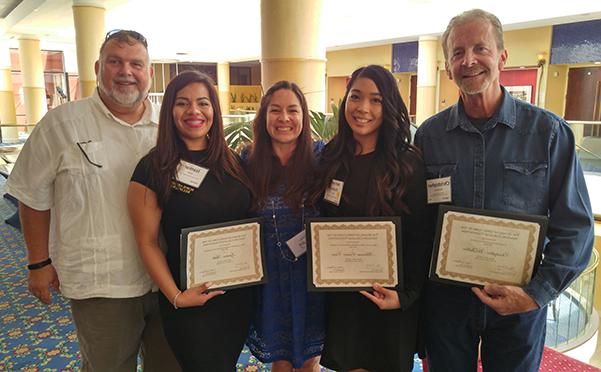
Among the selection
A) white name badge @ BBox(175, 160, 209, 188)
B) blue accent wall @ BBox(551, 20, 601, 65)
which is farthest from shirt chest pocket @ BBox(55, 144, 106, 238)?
blue accent wall @ BBox(551, 20, 601, 65)

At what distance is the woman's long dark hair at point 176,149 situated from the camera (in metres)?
1.71

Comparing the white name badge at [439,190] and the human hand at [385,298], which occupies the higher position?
the white name badge at [439,190]

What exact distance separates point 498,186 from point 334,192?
574mm

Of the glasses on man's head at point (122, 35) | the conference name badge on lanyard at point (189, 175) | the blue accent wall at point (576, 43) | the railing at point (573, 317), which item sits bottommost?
the railing at point (573, 317)

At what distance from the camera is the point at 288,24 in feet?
12.7

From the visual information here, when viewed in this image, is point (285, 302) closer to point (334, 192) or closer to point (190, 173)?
point (334, 192)

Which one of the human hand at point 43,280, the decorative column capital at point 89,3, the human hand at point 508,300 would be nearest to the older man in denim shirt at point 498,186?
the human hand at point 508,300

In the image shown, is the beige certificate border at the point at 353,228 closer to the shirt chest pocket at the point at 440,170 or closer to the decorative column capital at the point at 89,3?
the shirt chest pocket at the point at 440,170

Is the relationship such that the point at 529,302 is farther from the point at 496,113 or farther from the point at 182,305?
the point at 182,305

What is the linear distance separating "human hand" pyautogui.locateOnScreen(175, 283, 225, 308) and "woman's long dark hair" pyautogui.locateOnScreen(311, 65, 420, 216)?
0.53m

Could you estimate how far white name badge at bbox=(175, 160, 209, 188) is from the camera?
5.62 feet

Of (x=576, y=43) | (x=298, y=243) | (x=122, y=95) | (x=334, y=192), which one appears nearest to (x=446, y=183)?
(x=334, y=192)

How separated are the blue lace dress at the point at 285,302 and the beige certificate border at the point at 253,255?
13 cm
